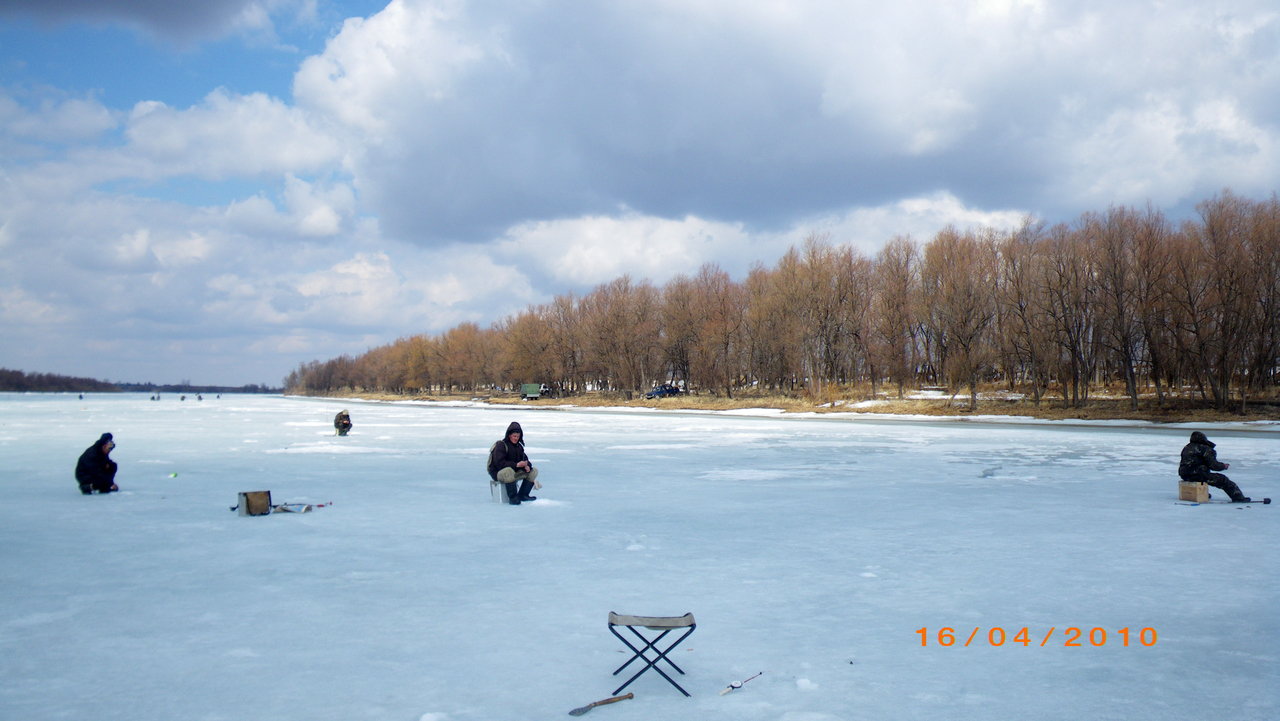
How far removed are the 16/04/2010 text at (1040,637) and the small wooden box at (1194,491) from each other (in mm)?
8059

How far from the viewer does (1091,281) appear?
144 feet

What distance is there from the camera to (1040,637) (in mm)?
6129

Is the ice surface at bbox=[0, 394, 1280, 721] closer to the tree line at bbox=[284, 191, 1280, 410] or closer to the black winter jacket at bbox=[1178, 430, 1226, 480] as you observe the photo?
the black winter jacket at bbox=[1178, 430, 1226, 480]

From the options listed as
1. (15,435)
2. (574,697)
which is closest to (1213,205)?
(574,697)

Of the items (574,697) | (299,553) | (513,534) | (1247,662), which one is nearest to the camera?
(574,697)

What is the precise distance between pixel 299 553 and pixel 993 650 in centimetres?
743

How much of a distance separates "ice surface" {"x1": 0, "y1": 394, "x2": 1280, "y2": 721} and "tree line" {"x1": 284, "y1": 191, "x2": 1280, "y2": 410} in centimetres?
2825

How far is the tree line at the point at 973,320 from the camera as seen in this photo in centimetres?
3888

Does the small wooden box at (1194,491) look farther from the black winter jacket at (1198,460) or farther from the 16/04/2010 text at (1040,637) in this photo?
the 16/04/2010 text at (1040,637)

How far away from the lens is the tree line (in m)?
38.9

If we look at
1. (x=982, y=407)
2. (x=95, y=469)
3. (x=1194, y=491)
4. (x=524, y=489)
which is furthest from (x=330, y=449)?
(x=982, y=407)

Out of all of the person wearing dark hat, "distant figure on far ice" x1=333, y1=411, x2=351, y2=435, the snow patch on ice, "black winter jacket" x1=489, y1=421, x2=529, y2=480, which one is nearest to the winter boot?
"black winter jacket" x1=489, y1=421, x2=529, y2=480

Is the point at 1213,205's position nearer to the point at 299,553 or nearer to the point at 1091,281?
the point at 1091,281

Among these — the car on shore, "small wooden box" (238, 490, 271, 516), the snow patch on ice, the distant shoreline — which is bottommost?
the distant shoreline
